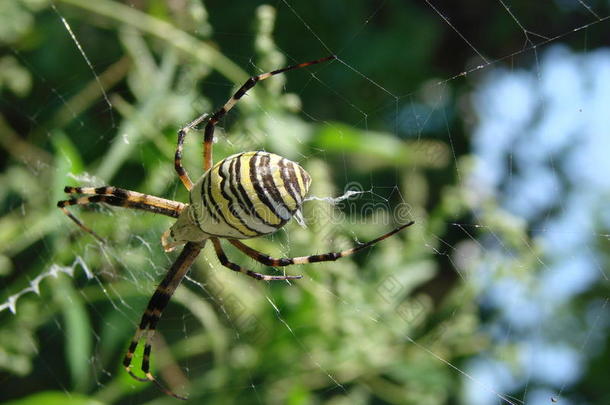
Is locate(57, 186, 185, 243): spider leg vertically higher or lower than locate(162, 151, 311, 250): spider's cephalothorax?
higher

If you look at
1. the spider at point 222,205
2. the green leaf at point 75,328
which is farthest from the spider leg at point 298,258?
the green leaf at point 75,328

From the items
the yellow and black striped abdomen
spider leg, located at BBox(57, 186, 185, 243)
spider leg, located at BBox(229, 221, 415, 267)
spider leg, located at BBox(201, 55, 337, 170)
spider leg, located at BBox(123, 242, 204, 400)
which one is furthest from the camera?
spider leg, located at BBox(123, 242, 204, 400)

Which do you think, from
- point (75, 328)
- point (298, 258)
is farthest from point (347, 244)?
point (75, 328)

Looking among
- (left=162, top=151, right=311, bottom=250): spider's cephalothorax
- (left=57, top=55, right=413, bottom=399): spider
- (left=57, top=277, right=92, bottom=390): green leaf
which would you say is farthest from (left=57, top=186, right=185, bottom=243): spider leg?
(left=162, top=151, right=311, bottom=250): spider's cephalothorax

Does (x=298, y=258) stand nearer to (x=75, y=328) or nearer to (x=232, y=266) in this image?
(x=232, y=266)

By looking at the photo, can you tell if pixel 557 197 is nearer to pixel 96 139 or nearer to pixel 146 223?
pixel 146 223

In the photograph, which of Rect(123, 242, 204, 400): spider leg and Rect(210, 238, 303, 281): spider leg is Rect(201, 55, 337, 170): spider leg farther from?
Rect(123, 242, 204, 400): spider leg
